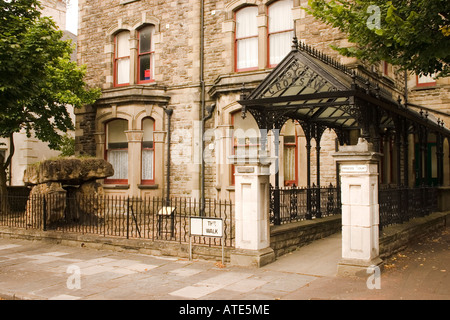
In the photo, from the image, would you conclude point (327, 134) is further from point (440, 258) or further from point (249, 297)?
point (249, 297)

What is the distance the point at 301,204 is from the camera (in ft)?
37.9

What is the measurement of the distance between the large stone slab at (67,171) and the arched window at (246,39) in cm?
638

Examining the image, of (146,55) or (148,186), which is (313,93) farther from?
(146,55)

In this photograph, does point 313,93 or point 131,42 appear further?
point 131,42

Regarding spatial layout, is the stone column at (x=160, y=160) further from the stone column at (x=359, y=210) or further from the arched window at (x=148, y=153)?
the stone column at (x=359, y=210)

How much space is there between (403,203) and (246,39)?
28.1ft

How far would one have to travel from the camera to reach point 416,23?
8641 mm

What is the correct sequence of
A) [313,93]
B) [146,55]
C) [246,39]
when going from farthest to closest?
[146,55]
[246,39]
[313,93]

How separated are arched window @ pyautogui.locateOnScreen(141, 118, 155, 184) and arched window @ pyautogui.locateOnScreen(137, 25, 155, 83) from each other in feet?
6.39

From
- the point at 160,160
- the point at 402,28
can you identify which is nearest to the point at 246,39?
the point at 160,160

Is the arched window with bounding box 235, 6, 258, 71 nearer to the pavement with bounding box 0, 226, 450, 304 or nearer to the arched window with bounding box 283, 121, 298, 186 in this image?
the arched window with bounding box 283, 121, 298, 186

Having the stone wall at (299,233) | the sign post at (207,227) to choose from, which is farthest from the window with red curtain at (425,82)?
the sign post at (207,227)

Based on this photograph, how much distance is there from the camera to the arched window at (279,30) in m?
15.1

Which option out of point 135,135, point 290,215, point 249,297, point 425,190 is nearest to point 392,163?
point 425,190
